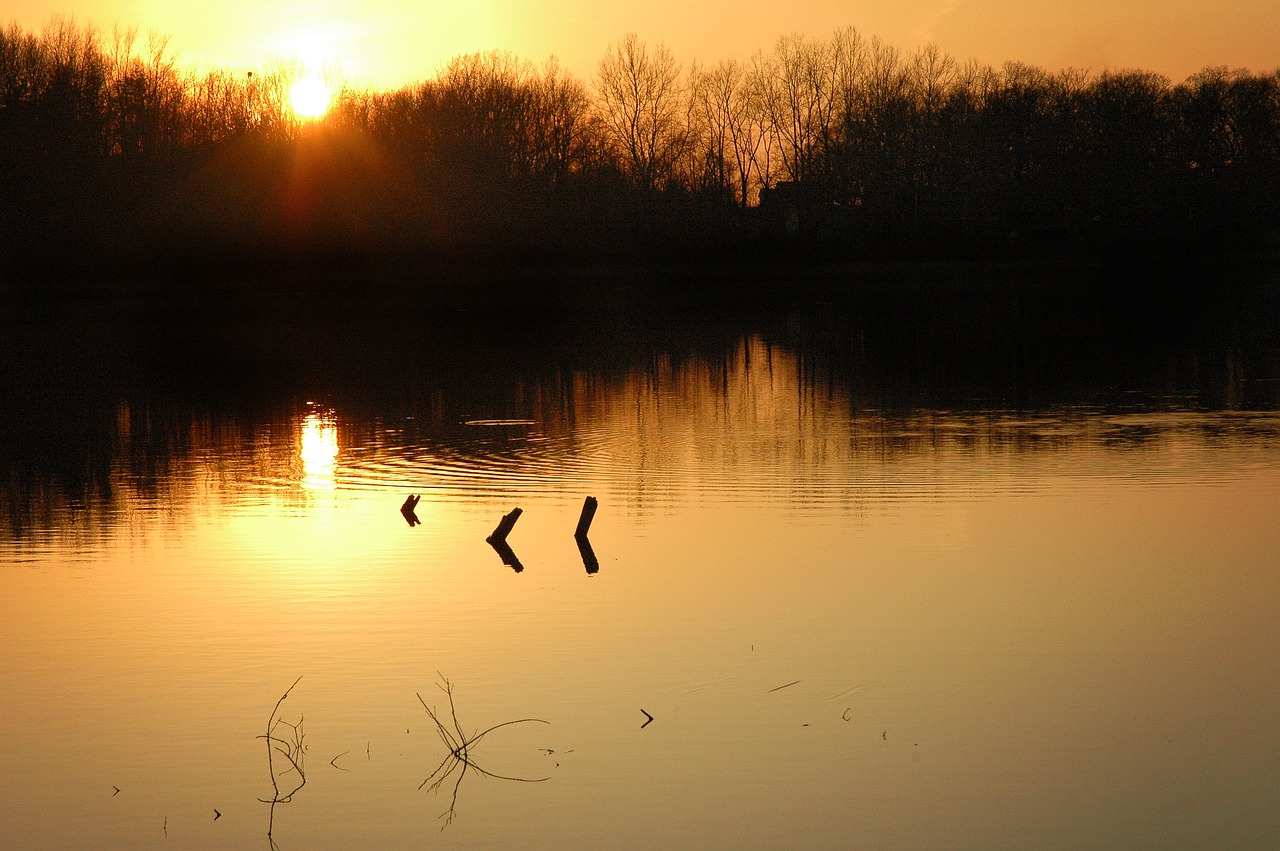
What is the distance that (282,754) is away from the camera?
8258mm

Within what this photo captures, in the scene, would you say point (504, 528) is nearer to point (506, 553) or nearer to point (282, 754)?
point (506, 553)

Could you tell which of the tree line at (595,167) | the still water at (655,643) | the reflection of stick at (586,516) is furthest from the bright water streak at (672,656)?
the tree line at (595,167)

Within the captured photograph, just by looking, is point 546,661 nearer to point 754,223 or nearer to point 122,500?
point 122,500

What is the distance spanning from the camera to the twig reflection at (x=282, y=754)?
7660 millimetres

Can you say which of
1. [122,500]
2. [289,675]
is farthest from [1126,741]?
[122,500]

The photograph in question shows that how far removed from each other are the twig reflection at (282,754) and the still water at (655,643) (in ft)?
0.08

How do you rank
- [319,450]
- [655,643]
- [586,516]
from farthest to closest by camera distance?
1. [319,450]
2. [586,516]
3. [655,643]

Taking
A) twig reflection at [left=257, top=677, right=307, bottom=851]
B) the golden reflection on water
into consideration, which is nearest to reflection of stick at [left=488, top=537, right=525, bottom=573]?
twig reflection at [left=257, top=677, right=307, bottom=851]

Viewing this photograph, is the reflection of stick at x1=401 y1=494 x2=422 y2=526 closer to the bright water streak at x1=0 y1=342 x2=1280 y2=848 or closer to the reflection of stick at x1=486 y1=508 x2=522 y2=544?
the bright water streak at x1=0 y1=342 x2=1280 y2=848

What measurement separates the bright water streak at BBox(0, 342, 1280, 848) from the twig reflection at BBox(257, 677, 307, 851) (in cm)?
5

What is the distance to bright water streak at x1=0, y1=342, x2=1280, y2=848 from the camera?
7531mm

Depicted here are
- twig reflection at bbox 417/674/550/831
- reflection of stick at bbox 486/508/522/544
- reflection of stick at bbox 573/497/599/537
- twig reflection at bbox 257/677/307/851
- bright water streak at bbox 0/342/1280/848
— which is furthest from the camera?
reflection of stick at bbox 573/497/599/537

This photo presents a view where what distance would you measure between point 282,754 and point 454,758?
934 millimetres

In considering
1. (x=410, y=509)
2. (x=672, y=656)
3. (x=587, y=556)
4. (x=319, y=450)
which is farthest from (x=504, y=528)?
(x=319, y=450)
